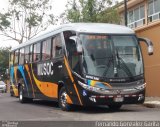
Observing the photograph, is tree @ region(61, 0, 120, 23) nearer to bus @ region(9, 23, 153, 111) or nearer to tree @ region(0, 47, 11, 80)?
bus @ region(9, 23, 153, 111)

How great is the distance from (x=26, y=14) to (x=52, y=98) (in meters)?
35.0

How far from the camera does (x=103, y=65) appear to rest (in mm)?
16062

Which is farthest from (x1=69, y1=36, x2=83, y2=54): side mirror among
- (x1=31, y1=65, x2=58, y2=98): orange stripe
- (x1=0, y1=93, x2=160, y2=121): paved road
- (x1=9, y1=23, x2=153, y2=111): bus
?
(x1=31, y1=65, x2=58, y2=98): orange stripe

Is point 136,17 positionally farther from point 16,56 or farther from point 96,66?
point 96,66

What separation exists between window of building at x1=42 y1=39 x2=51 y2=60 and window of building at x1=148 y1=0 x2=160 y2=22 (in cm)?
1427

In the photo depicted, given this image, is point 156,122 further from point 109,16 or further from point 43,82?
point 109,16

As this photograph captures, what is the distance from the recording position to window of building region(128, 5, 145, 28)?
115 ft

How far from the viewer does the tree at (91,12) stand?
28.3m

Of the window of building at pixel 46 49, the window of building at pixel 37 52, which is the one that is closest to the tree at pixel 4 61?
the window of building at pixel 37 52

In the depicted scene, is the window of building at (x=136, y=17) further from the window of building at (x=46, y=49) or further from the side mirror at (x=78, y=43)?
the side mirror at (x=78, y=43)

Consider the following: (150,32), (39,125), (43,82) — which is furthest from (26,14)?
(39,125)

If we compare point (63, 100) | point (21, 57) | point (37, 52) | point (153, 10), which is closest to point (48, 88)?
point (63, 100)

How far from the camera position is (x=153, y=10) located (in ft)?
109

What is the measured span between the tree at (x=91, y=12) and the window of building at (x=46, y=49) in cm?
823
